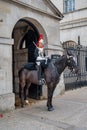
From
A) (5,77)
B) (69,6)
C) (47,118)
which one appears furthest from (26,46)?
(69,6)

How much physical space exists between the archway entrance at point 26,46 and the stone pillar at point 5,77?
7.17 ft

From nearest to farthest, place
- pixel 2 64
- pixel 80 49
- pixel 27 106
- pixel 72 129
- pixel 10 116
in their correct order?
pixel 72 129, pixel 10 116, pixel 2 64, pixel 27 106, pixel 80 49

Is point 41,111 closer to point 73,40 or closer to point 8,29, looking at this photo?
point 8,29

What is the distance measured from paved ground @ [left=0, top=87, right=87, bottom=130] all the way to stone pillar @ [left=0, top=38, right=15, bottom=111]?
1.14 feet

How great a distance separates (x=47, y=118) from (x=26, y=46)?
4836mm

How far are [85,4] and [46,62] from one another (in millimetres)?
12661

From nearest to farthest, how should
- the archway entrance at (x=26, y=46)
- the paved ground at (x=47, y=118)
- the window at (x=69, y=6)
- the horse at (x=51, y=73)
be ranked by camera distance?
the paved ground at (x=47, y=118) < the horse at (x=51, y=73) < the archway entrance at (x=26, y=46) < the window at (x=69, y=6)

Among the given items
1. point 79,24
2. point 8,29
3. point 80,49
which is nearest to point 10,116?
point 8,29

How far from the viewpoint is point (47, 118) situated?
20.9 feet

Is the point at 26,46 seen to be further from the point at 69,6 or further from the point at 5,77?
the point at 69,6

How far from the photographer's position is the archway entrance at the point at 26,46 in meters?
9.47

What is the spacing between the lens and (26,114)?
22.5 feet

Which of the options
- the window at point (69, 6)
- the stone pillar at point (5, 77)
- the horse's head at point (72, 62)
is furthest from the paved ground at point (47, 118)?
the window at point (69, 6)

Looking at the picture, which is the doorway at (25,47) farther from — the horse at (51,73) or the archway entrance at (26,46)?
the horse at (51,73)
